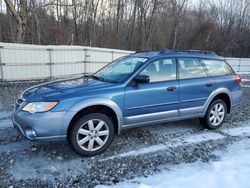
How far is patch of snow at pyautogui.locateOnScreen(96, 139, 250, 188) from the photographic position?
9.17 ft

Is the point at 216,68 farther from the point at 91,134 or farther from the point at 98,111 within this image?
the point at 91,134

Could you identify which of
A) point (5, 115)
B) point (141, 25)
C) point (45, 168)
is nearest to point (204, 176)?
point (45, 168)

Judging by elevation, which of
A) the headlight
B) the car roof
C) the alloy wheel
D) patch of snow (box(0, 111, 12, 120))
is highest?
the car roof

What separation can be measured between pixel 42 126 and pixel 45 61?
7.39 meters

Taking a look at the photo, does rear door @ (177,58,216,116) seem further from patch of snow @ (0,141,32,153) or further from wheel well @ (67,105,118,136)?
patch of snow @ (0,141,32,153)

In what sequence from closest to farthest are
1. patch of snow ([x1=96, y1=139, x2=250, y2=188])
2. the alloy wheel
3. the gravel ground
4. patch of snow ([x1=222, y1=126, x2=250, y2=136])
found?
patch of snow ([x1=96, y1=139, x2=250, y2=188]) → the gravel ground → the alloy wheel → patch of snow ([x1=222, y1=126, x2=250, y2=136])

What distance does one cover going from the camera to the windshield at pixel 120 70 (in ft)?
12.6

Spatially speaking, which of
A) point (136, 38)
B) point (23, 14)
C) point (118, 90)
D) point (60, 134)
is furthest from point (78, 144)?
point (136, 38)

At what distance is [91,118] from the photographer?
11.0ft

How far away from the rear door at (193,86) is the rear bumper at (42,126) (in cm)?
224

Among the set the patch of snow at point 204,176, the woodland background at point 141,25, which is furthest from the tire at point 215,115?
the woodland background at point 141,25

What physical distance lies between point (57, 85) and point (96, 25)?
19775mm

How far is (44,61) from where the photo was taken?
9.80 meters

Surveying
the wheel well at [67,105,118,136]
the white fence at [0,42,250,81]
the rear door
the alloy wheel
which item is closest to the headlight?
the wheel well at [67,105,118,136]
